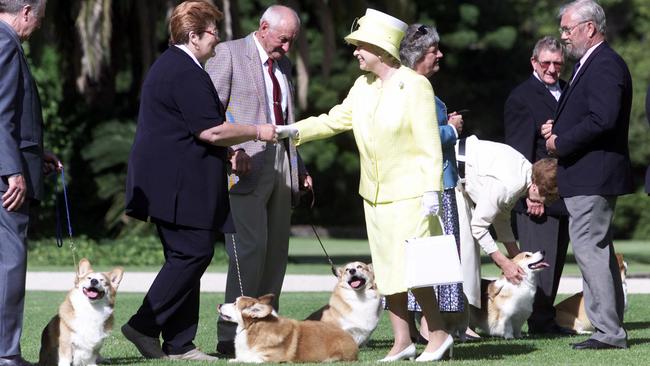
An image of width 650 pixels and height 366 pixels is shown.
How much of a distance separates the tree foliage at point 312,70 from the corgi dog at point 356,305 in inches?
469

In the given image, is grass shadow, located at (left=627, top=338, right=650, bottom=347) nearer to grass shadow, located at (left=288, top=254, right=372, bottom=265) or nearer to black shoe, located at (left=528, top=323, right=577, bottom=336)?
black shoe, located at (left=528, top=323, right=577, bottom=336)

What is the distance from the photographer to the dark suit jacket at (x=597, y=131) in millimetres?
7828

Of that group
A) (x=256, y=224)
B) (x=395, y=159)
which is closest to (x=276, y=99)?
(x=256, y=224)

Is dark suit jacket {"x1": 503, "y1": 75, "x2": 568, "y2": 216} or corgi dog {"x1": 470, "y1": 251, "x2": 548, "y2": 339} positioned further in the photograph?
dark suit jacket {"x1": 503, "y1": 75, "x2": 568, "y2": 216}

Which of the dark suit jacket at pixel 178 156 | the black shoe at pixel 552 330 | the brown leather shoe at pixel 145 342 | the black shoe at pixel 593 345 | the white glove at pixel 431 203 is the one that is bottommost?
the black shoe at pixel 552 330

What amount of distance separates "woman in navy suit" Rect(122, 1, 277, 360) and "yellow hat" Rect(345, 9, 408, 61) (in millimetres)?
787

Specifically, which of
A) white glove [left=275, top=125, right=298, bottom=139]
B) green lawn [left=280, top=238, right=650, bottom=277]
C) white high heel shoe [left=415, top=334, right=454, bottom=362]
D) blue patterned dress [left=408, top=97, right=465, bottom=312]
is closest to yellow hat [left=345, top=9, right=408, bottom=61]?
white glove [left=275, top=125, right=298, bottom=139]

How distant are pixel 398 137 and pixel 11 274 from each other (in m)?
2.33

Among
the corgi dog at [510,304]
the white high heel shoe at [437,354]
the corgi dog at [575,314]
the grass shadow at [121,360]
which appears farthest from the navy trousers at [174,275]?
the corgi dog at [575,314]

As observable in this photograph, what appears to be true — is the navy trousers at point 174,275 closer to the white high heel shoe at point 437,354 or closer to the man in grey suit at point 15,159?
the man in grey suit at point 15,159

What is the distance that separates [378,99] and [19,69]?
2.08 m

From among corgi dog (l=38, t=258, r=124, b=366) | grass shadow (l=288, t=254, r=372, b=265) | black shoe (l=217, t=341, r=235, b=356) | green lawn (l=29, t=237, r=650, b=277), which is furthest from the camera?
grass shadow (l=288, t=254, r=372, b=265)

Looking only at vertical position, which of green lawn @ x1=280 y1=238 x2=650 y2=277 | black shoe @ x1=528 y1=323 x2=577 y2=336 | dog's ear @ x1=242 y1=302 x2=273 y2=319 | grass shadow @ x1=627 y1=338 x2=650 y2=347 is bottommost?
green lawn @ x1=280 y1=238 x2=650 y2=277

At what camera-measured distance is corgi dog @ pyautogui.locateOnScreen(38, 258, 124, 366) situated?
6918 millimetres
